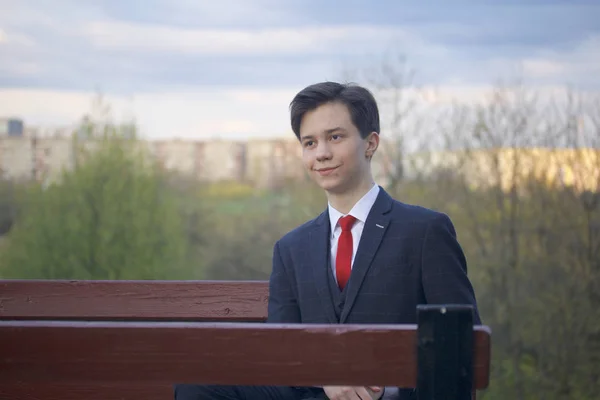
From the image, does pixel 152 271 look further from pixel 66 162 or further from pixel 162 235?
pixel 66 162

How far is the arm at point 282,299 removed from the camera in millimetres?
2891

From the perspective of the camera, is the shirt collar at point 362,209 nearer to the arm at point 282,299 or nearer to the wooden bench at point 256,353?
the arm at point 282,299

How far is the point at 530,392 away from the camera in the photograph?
8.67 m

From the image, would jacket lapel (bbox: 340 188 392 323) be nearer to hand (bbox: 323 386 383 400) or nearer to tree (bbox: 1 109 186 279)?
hand (bbox: 323 386 383 400)

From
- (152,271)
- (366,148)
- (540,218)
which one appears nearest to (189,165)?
(152,271)

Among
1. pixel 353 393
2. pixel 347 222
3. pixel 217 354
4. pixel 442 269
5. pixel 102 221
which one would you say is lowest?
pixel 353 393

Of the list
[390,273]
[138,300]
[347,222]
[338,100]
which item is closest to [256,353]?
[390,273]

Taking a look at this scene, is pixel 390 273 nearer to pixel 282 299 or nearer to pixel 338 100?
pixel 282 299

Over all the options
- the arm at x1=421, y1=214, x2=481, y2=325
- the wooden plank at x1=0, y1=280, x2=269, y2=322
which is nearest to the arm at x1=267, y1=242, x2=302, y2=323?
the wooden plank at x1=0, y1=280, x2=269, y2=322

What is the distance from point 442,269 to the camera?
8.79ft

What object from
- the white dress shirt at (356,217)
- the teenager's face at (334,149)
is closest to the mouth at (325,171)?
the teenager's face at (334,149)

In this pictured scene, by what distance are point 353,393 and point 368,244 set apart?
493mm

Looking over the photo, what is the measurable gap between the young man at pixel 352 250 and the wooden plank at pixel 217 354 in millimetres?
609

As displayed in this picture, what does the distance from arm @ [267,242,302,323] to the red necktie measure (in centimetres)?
20
